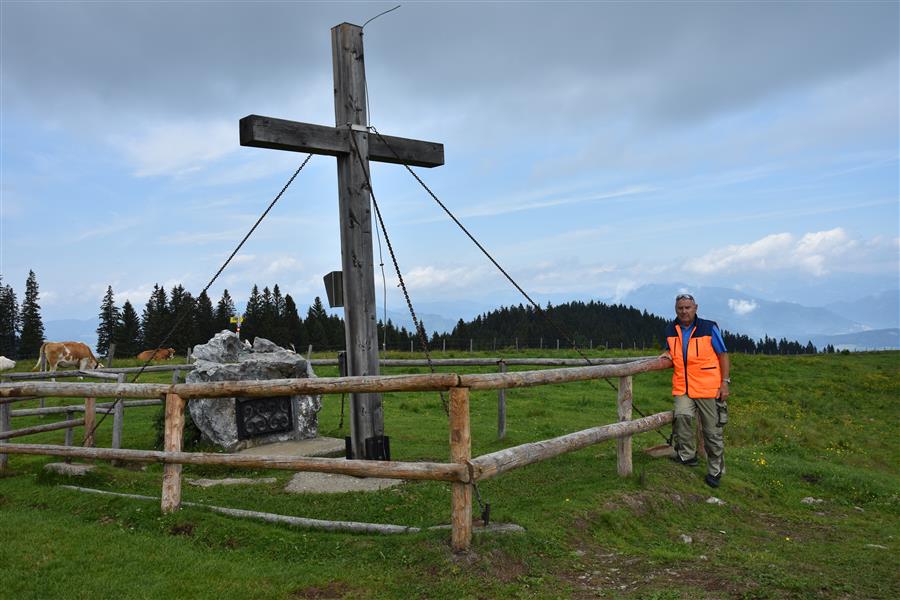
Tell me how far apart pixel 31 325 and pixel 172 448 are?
52.9 metres

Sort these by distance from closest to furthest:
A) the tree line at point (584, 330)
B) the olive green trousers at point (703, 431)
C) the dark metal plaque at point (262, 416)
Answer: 1. the olive green trousers at point (703, 431)
2. the dark metal plaque at point (262, 416)
3. the tree line at point (584, 330)

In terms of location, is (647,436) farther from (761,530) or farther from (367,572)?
(367,572)

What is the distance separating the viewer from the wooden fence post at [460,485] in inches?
210

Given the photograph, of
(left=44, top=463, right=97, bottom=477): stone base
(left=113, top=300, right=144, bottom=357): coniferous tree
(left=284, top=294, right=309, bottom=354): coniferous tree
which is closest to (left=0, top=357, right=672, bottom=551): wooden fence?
(left=44, top=463, right=97, bottom=477): stone base

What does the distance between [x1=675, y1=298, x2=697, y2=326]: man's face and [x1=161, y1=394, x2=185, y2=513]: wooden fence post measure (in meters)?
5.49

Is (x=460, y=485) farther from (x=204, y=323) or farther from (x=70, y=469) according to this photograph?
(x=204, y=323)

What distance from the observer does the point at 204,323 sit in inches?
2077

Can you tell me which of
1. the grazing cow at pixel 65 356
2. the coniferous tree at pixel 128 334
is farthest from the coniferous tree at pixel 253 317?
the grazing cow at pixel 65 356

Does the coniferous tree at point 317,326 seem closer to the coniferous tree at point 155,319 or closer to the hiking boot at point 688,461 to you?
the coniferous tree at point 155,319

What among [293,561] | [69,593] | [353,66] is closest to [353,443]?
[293,561]

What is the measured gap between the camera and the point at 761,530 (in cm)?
709

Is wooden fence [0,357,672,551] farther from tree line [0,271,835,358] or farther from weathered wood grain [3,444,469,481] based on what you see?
tree line [0,271,835,358]

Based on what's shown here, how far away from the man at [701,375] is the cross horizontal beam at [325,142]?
363 cm

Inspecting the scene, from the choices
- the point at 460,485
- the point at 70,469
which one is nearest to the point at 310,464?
the point at 460,485
